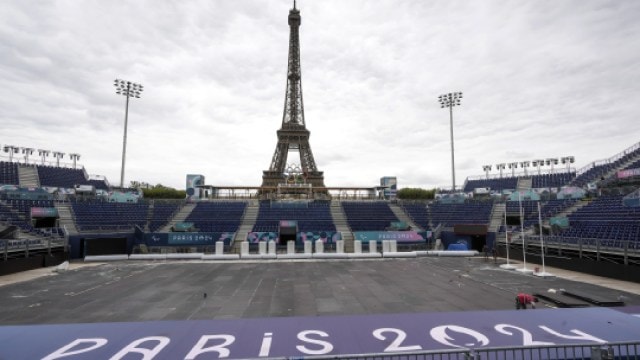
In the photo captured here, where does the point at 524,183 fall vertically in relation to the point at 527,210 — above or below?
above

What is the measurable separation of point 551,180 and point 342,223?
46.6 m

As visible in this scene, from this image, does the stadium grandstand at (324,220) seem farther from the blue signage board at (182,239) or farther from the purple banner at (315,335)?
the purple banner at (315,335)

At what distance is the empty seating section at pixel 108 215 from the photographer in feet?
142

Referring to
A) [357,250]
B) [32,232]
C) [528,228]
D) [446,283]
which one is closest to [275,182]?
[357,250]

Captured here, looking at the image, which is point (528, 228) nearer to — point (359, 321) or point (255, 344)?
point (359, 321)

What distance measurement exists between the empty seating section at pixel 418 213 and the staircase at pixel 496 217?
9.13 metres

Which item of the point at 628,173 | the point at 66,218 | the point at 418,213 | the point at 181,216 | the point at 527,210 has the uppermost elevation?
the point at 628,173

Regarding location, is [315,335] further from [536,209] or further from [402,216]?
[402,216]

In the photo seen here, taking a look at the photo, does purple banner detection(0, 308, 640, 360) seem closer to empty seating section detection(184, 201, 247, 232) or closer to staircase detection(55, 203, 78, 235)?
staircase detection(55, 203, 78, 235)

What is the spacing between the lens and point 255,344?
12008 mm

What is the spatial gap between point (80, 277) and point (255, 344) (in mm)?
22890

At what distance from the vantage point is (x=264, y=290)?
21.9 metres

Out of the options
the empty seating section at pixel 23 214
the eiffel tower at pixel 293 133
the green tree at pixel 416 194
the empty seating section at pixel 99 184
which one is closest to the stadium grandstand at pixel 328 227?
the empty seating section at pixel 23 214

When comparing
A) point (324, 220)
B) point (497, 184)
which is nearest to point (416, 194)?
point (497, 184)
